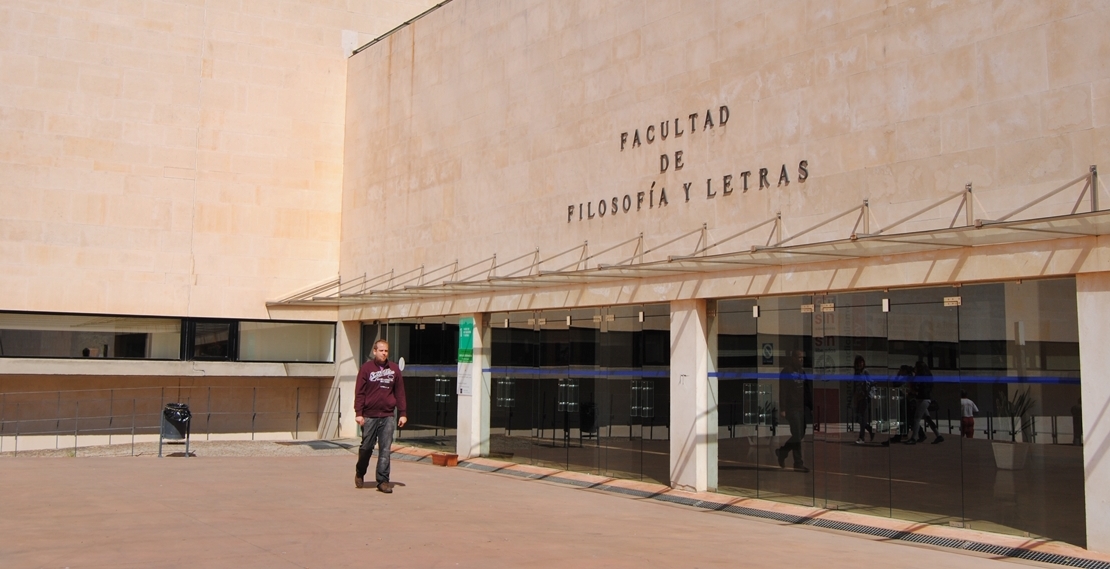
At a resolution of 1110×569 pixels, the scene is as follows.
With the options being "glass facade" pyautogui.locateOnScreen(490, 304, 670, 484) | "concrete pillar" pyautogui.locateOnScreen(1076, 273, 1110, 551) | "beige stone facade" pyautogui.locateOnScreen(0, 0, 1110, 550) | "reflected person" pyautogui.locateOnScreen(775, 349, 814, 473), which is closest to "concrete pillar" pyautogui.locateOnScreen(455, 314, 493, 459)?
"beige stone facade" pyautogui.locateOnScreen(0, 0, 1110, 550)

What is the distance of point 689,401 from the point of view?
13539mm

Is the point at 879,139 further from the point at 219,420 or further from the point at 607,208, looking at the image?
the point at 219,420

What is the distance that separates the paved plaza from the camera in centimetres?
740

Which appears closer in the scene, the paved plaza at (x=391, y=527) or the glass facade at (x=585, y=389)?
the paved plaza at (x=391, y=527)

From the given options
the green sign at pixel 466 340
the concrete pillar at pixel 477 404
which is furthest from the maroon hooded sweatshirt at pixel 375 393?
the green sign at pixel 466 340

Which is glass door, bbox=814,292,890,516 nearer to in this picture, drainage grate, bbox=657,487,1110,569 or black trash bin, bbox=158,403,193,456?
drainage grate, bbox=657,487,1110,569

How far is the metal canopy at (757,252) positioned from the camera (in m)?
9.47

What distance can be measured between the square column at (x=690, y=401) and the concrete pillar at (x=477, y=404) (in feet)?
16.1

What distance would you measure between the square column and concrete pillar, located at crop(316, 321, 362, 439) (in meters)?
10.5

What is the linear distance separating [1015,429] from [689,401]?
429cm

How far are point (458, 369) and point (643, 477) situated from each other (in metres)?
5.07

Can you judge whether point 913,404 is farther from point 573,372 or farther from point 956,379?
point 573,372

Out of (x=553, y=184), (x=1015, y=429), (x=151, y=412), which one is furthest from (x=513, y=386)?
(x=151, y=412)

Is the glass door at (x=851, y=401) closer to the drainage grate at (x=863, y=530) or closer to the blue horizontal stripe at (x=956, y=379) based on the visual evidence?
the blue horizontal stripe at (x=956, y=379)
